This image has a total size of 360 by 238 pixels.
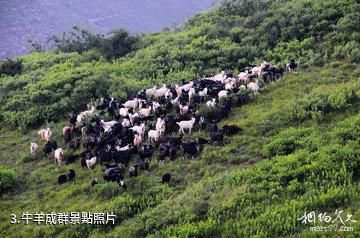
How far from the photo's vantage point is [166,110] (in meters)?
23.7

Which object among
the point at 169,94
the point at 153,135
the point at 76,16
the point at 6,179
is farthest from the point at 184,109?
the point at 76,16

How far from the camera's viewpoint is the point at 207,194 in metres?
15.5

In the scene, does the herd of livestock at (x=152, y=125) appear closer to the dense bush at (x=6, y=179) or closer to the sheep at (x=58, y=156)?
the sheep at (x=58, y=156)

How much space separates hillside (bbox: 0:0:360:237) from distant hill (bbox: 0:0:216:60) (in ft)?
133

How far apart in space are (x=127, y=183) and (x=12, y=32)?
2469 inches

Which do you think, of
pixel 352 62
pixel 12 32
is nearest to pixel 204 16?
pixel 352 62

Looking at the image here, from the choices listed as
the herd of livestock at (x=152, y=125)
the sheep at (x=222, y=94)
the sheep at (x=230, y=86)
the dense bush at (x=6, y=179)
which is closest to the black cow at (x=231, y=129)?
the herd of livestock at (x=152, y=125)

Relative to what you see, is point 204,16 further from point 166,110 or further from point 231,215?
point 231,215

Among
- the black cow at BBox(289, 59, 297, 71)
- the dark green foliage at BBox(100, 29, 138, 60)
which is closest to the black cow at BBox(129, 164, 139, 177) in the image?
the black cow at BBox(289, 59, 297, 71)

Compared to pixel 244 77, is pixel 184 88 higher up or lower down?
lower down

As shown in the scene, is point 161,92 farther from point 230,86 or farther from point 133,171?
point 133,171
